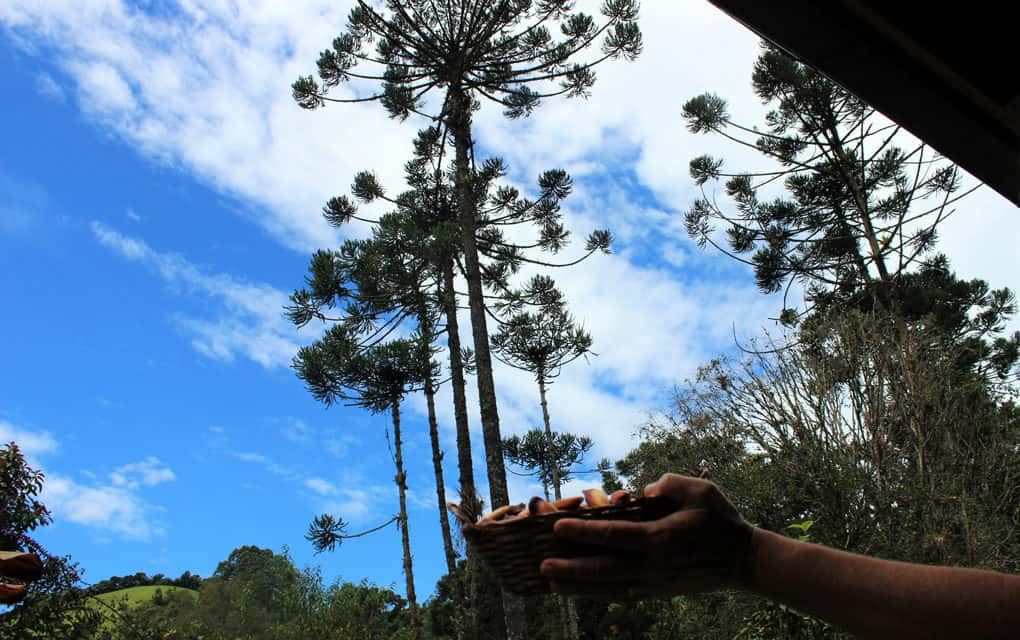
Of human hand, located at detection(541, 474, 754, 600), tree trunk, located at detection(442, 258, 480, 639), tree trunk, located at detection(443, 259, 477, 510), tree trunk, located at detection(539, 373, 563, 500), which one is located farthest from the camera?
tree trunk, located at detection(539, 373, 563, 500)

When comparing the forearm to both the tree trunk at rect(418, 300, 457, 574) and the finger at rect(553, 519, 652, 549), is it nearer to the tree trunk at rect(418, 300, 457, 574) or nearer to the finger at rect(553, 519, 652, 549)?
the finger at rect(553, 519, 652, 549)

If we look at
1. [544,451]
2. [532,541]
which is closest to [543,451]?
[544,451]

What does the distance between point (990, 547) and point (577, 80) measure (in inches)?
395

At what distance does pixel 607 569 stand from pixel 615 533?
58 mm

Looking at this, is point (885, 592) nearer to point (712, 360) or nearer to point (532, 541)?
point (532, 541)

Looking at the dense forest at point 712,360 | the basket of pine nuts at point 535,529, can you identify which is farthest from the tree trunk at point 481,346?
the basket of pine nuts at point 535,529

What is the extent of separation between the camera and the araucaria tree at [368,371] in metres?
13.8

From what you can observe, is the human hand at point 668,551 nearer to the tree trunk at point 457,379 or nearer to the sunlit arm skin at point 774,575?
the sunlit arm skin at point 774,575

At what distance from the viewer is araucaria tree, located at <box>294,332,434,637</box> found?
1375 centimetres

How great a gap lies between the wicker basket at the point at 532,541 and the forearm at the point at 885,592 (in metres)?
0.15

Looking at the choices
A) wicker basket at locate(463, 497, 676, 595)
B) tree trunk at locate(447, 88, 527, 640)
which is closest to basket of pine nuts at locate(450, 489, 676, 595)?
wicker basket at locate(463, 497, 676, 595)

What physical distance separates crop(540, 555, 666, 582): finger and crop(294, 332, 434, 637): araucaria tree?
519 inches

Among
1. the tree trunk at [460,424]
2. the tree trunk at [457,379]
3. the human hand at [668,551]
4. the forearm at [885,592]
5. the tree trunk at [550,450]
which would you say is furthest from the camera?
the tree trunk at [550,450]

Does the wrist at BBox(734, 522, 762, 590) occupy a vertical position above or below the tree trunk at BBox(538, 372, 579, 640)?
below
